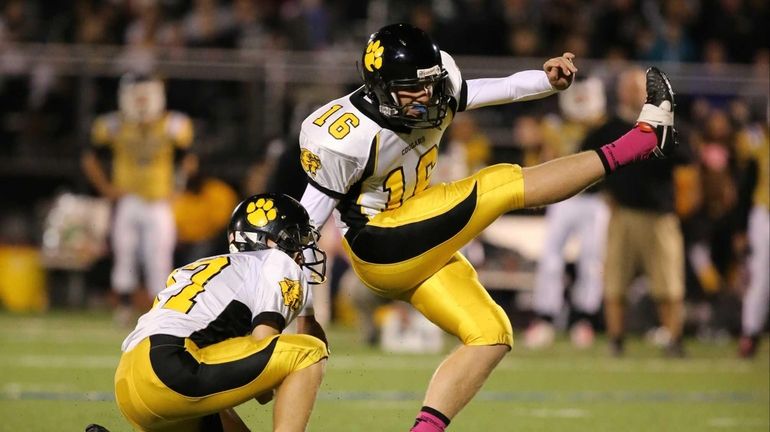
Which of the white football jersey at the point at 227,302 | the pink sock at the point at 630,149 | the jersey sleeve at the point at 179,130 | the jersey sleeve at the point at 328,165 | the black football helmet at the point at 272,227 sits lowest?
the jersey sleeve at the point at 179,130

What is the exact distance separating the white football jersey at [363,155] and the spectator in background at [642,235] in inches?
202

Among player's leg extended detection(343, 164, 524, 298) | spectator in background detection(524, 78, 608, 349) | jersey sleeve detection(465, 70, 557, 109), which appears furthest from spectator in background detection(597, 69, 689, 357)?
player's leg extended detection(343, 164, 524, 298)

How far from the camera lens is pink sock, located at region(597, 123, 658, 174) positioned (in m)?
4.70

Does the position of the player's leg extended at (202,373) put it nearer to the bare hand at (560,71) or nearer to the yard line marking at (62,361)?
the bare hand at (560,71)

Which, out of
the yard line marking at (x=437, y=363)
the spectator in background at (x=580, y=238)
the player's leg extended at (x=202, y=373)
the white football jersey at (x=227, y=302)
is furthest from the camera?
the spectator in background at (x=580, y=238)

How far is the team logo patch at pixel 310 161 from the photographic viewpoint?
16.0 ft

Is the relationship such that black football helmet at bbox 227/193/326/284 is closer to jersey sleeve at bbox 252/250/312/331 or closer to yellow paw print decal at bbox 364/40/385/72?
jersey sleeve at bbox 252/250/312/331

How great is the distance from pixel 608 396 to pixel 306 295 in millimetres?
3420

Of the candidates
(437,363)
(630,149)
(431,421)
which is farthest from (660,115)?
(437,363)

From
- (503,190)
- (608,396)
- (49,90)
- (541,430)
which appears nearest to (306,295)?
(503,190)

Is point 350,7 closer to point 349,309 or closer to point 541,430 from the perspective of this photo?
point 349,309

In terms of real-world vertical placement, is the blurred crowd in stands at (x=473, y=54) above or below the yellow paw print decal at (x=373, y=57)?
below

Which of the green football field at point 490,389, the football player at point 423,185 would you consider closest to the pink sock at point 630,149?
the football player at point 423,185

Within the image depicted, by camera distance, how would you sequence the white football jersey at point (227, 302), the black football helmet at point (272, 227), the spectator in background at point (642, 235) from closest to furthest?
the white football jersey at point (227, 302) < the black football helmet at point (272, 227) < the spectator in background at point (642, 235)
